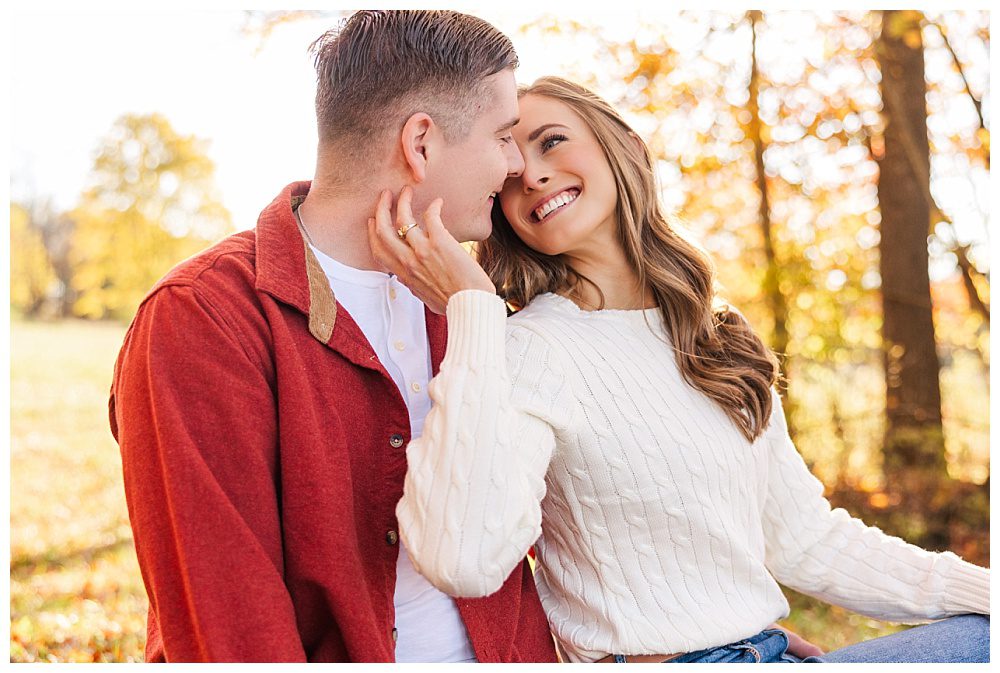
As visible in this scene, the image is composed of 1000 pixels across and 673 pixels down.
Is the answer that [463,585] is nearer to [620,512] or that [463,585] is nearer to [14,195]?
[620,512]

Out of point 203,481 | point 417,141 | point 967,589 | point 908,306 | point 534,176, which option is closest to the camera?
point 203,481

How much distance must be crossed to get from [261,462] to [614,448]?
823mm

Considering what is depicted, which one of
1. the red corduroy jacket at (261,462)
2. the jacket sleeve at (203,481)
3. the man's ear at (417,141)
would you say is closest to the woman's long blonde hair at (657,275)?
the man's ear at (417,141)

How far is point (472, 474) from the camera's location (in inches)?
68.5

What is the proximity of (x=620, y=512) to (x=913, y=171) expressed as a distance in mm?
4818

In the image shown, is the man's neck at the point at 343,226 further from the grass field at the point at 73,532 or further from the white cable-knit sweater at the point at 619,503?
the grass field at the point at 73,532

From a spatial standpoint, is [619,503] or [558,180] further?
[558,180]

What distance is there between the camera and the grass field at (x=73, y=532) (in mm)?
3811

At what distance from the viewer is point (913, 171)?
5949mm

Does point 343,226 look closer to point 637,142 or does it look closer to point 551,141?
point 551,141

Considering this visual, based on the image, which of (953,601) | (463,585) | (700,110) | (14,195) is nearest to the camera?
(463,585)

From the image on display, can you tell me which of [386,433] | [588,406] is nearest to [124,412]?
[386,433]

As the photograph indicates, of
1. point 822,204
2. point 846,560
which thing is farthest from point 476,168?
point 822,204

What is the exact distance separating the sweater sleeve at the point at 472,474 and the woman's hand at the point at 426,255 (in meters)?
0.08
